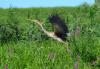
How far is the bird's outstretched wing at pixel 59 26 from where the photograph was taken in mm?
7449

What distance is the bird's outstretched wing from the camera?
745 cm

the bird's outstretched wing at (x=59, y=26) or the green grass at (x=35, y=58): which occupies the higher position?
the bird's outstretched wing at (x=59, y=26)

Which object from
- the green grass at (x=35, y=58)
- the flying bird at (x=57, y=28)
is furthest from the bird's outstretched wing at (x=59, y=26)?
the green grass at (x=35, y=58)

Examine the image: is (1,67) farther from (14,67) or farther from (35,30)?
(35,30)

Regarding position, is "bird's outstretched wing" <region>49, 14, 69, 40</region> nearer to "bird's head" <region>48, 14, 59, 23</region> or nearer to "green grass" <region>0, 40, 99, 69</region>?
"bird's head" <region>48, 14, 59, 23</region>

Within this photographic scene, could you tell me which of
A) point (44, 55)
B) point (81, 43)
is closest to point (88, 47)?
point (81, 43)

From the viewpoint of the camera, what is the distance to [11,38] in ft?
23.7

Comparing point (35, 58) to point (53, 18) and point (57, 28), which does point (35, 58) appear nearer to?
point (53, 18)

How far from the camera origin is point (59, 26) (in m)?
7.62

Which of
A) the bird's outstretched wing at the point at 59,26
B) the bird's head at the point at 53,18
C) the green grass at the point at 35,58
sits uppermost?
the bird's head at the point at 53,18

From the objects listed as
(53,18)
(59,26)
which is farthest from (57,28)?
(53,18)

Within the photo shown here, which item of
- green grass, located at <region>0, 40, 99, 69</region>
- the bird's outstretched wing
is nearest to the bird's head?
the bird's outstretched wing

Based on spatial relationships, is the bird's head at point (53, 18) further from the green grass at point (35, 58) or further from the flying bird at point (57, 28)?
the green grass at point (35, 58)

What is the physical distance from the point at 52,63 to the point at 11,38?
276 cm
